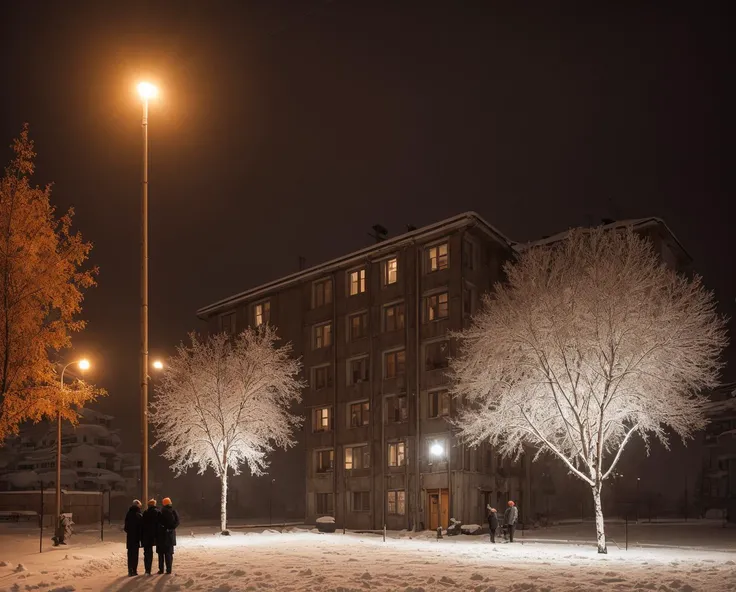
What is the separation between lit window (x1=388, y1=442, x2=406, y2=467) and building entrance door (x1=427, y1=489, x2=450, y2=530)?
3.48 m

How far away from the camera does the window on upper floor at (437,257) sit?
174ft

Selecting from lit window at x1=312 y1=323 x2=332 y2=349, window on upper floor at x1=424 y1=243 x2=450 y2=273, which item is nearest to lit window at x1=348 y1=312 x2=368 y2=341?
lit window at x1=312 y1=323 x2=332 y2=349

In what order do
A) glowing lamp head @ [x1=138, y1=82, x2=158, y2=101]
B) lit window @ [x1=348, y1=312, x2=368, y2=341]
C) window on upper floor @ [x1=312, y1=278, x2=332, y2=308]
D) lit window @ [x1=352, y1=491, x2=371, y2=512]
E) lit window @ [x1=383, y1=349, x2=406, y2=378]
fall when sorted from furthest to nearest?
1. window on upper floor @ [x1=312, y1=278, x2=332, y2=308]
2. lit window @ [x1=348, y1=312, x2=368, y2=341]
3. lit window @ [x1=352, y1=491, x2=371, y2=512]
4. lit window @ [x1=383, y1=349, x2=406, y2=378]
5. glowing lamp head @ [x1=138, y1=82, x2=158, y2=101]

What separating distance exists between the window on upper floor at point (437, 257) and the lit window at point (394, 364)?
6.22m

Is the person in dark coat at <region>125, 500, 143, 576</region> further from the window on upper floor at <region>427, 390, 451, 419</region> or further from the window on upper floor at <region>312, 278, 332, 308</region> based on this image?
the window on upper floor at <region>312, 278, 332, 308</region>

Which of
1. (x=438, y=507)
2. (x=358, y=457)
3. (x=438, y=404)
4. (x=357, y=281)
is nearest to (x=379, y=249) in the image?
(x=357, y=281)

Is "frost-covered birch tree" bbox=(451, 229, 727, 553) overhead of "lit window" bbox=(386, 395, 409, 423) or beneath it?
overhead

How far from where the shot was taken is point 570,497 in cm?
7556

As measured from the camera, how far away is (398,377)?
180ft

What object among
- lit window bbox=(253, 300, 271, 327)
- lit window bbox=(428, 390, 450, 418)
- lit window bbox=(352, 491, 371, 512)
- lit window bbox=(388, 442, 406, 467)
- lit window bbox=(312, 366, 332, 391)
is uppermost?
lit window bbox=(253, 300, 271, 327)

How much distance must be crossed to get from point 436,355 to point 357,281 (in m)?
9.63

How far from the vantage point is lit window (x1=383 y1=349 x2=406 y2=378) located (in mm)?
54875

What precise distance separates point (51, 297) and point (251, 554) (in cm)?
1133

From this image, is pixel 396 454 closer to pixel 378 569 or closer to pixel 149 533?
pixel 378 569
